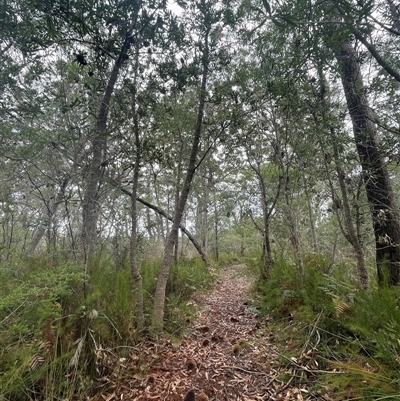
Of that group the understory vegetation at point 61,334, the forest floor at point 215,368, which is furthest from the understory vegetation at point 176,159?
the forest floor at point 215,368

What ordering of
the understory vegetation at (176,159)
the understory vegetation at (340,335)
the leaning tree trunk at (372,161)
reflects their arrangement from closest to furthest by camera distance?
the understory vegetation at (340,335), the understory vegetation at (176,159), the leaning tree trunk at (372,161)

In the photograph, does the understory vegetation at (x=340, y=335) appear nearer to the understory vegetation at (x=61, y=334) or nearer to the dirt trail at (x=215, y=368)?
the dirt trail at (x=215, y=368)

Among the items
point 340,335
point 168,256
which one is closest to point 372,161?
point 340,335

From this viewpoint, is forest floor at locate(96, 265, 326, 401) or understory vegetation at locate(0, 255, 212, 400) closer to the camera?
understory vegetation at locate(0, 255, 212, 400)

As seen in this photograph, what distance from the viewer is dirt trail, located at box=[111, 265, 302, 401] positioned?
2061 millimetres

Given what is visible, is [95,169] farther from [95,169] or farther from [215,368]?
[215,368]

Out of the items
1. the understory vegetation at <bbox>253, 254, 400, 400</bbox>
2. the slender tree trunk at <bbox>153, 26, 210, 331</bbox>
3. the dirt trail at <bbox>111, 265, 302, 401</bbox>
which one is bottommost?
the dirt trail at <bbox>111, 265, 302, 401</bbox>

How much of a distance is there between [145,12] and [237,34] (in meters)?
1.59

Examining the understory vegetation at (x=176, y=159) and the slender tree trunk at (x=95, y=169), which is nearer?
the understory vegetation at (x=176, y=159)

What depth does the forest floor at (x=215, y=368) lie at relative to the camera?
205 cm

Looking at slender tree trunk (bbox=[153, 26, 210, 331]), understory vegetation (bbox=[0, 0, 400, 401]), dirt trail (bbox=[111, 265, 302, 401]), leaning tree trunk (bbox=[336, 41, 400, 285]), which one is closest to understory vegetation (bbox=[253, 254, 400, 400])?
understory vegetation (bbox=[0, 0, 400, 401])

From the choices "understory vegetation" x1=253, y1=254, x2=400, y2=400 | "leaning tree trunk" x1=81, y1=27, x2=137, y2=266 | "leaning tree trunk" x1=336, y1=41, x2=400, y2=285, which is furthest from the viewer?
"leaning tree trunk" x1=336, y1=41, x2=400, y2=285

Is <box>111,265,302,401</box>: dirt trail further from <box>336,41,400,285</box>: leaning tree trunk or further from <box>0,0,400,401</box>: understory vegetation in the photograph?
<box>336,41,400,285</box>: leaning tree trunk

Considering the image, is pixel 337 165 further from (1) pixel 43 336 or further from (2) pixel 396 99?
(1) pixel 43 336
